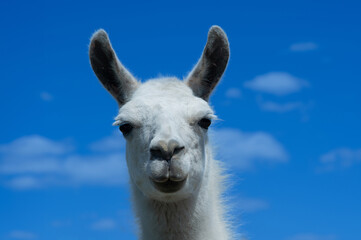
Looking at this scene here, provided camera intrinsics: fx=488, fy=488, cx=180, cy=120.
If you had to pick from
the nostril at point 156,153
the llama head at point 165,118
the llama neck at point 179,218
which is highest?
the llama head at point 165,118

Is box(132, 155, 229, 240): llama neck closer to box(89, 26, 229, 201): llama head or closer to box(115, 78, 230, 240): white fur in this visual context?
box(115, 78, 230, 240): white fur

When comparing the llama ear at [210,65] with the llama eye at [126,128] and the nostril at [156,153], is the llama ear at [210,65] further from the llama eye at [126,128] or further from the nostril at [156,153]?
the nostril at [156,153]

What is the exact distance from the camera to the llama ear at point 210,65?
7.31 meters

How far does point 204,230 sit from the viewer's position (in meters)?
6.52

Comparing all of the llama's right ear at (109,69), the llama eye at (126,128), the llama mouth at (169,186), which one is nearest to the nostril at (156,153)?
the llama mouth at (169,186)

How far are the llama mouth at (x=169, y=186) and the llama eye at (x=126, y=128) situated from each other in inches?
36.5

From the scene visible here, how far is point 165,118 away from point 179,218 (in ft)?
4.39

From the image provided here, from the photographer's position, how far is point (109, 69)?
291 inches

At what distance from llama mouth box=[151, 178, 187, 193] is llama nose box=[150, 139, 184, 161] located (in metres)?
0.35

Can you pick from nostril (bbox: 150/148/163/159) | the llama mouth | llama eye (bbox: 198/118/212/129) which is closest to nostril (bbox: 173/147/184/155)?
nostril (bbox: 150/148/163/159)

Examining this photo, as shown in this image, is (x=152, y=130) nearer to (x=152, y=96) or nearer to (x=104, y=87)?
(x=152, y=96)

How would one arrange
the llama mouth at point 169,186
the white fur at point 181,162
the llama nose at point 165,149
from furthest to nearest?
the white fur at point 181,162
the llama mouth at point 169,186
the llama nose at point 165,149

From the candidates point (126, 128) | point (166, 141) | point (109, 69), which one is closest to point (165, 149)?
point (166, 141)

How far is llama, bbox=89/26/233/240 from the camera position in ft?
19.1
